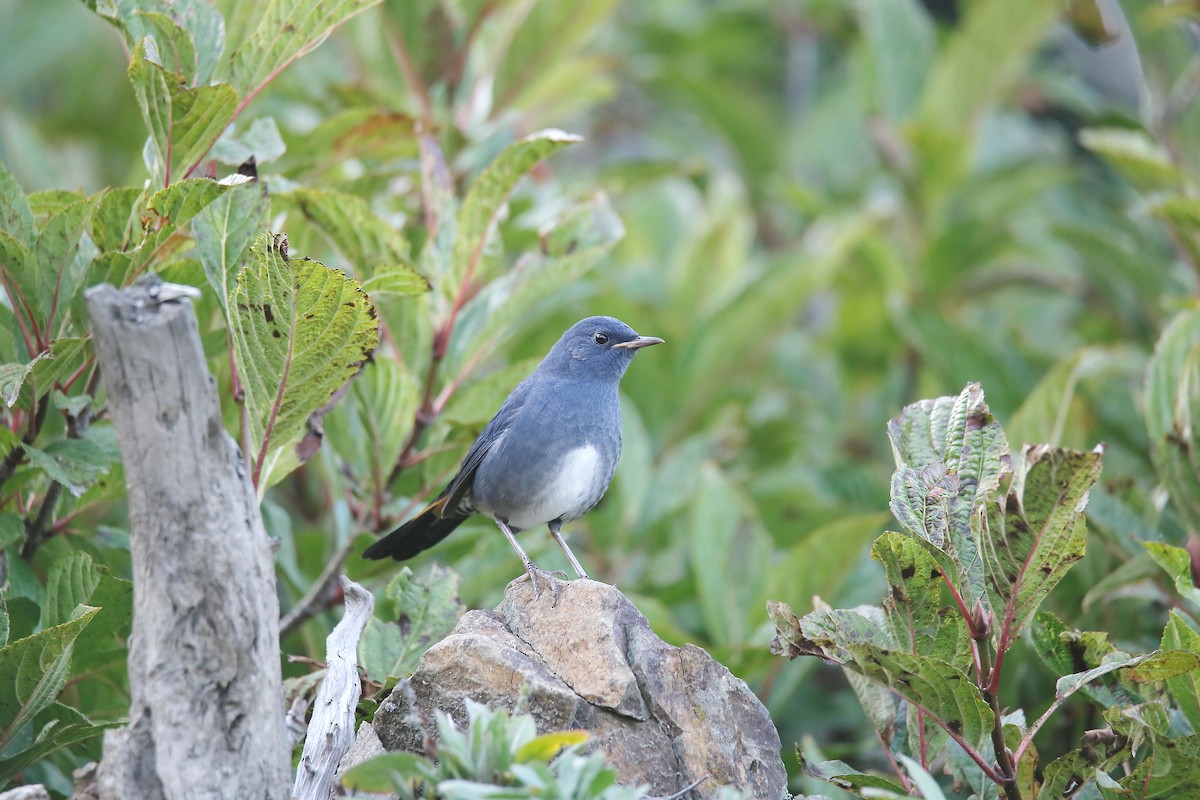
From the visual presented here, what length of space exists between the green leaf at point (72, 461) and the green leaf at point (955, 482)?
73.1 inches

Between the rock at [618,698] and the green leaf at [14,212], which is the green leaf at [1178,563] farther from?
the green leaf at [14,212]

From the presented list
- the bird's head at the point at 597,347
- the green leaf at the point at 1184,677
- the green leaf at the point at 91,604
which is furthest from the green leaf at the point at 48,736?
the green leaf at the point at 1184,677

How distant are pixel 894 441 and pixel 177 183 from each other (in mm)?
1743

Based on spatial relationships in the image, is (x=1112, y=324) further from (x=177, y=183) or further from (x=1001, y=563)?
(x=177, y=183)

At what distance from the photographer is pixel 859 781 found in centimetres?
270

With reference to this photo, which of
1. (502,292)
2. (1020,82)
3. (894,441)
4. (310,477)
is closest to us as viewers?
(894,441)

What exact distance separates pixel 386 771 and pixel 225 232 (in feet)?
4.78

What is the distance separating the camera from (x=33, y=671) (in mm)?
2672

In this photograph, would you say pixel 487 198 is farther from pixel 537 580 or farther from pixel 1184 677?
pixel 1184 677

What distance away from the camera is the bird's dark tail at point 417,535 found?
3.72 meters

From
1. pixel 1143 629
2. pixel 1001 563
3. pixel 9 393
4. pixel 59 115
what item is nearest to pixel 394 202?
pixel 9 393

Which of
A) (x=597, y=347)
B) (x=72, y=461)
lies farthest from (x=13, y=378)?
(x=597, y=347)

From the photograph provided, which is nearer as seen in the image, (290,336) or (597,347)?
(290,336)

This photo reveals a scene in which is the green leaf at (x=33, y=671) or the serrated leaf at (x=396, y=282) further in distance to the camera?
the serrated leaf at (x=396, y=282)
